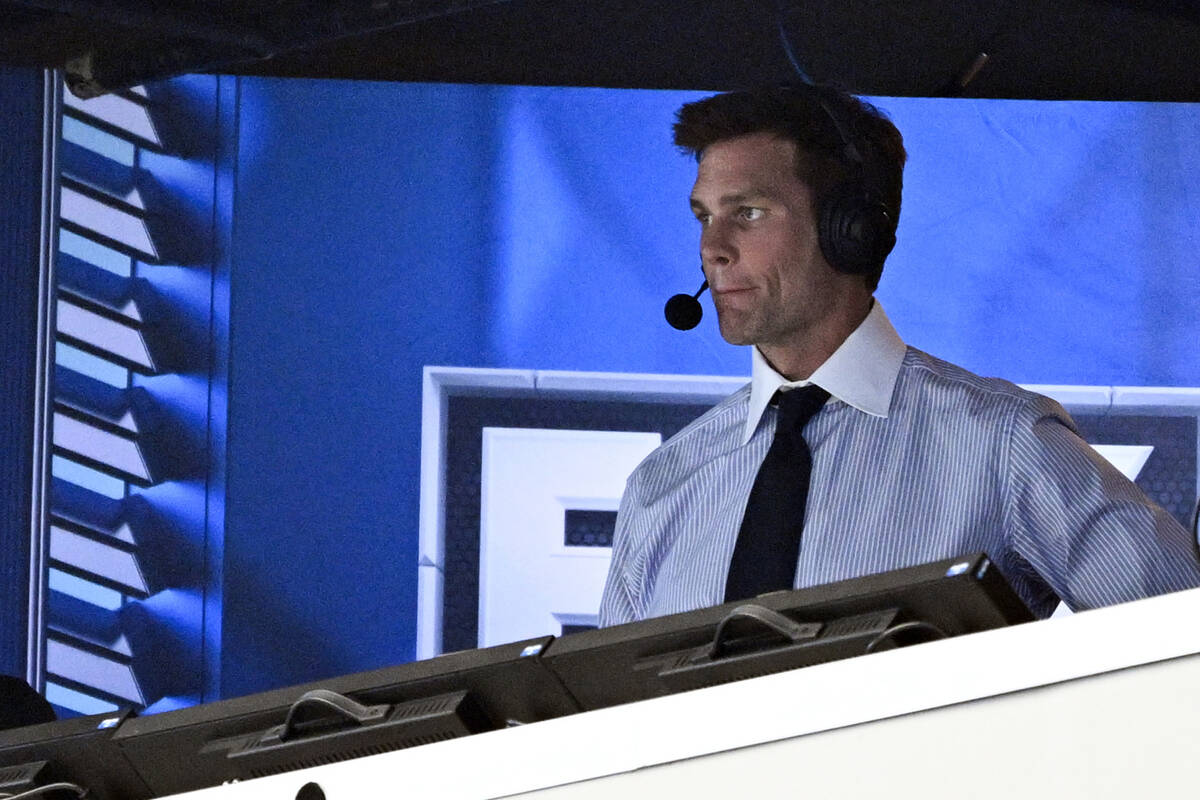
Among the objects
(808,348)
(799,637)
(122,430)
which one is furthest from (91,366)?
(799,637)

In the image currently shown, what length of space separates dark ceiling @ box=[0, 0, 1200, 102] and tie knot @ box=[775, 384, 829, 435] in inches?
37.0

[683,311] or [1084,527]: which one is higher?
[683,311]

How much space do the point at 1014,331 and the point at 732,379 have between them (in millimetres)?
492

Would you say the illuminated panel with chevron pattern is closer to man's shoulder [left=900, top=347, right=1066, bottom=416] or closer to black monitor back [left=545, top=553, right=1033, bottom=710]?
man's shoulder [left=900, top=347, right=1066, bottom=416]

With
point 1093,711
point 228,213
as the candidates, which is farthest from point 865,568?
point 228,213

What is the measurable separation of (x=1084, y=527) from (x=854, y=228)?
494 millimetres

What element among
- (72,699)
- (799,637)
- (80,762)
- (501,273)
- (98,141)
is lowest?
(72,699)

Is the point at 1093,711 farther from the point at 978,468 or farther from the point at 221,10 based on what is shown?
the point at 221,10

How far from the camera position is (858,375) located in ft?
5.95

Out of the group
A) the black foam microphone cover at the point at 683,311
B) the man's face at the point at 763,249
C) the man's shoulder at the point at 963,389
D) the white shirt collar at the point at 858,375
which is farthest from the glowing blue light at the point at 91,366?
the man's shoulder at the point at 963,389

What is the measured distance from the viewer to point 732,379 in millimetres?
2777

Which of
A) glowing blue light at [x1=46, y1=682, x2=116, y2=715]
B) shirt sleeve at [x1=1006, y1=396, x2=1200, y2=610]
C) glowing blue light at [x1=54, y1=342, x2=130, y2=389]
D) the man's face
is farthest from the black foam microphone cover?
glowing blue light at [x1=46, y1=682, x2=116, y2=715]

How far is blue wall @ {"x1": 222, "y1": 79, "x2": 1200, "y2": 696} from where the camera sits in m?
2.74

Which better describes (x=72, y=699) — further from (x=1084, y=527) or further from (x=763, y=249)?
(x=1084, y=527)
